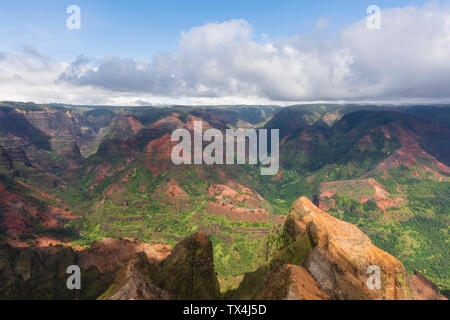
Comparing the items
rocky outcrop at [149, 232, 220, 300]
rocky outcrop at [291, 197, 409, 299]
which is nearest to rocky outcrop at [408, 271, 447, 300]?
rocky outcrop at [291, 197, 409, 299]

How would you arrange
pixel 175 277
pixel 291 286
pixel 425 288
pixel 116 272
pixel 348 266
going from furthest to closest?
pixel 116 272
pixel 425 288
pixel 175 277
pixel 348 266
pixel 291 286

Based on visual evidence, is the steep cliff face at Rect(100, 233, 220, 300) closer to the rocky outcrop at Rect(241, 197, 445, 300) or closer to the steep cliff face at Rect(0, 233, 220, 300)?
the steep cliff face at Rect(0, 233, 220, 300)

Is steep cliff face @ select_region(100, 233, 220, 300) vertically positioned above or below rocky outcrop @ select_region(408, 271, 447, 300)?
above

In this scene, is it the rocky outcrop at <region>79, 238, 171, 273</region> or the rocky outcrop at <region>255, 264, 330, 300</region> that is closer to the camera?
the rocky outcrop at <region>255, 264, 330, 300</region>

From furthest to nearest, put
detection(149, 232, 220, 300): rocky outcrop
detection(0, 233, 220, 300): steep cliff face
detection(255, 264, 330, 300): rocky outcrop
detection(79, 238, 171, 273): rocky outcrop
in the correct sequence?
detection(79, 238, 171, 273): rocky outcrop < detection(149, 232, 220, 300): rocky outcrop < detection(0, 233, 220, 300): steep cliff face < detection(255, 264, 330, 300): rocky outcrop

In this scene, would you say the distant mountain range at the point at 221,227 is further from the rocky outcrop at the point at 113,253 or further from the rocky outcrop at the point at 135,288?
the rocky outcrop at the point at 113,253

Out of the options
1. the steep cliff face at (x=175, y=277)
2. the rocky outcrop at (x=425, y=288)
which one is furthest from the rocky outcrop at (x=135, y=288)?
the rocky outcrop at (x=425, y=288)

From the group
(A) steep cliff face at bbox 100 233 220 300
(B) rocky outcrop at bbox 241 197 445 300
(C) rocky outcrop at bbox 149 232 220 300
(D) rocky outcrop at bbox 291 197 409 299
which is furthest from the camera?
(C) rocky outcrop at bbox 149 232 220 300

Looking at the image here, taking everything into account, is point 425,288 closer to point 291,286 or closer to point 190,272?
point 291,286

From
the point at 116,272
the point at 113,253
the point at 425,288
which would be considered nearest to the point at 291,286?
the point at 425,288

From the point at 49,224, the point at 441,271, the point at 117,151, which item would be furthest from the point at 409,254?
the point at 117,151

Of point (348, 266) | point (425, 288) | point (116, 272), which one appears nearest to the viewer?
point (348, 266)
